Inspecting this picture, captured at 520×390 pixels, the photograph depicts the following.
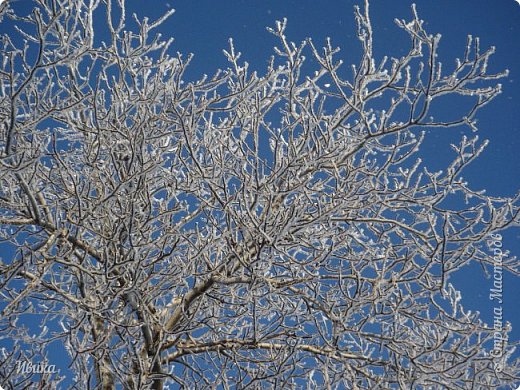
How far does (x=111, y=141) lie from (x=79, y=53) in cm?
141

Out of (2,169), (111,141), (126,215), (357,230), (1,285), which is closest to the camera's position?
(2,169)

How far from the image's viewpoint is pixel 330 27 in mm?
7199

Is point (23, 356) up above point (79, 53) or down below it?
below

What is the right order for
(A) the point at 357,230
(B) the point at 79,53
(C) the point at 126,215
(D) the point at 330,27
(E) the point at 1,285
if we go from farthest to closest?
1. (D) the point at 330,27
2. (A) the point at 357,230
3. (C) the point at 126,215
4. (E) the point at 1,285
5. (B) the point at 79,53

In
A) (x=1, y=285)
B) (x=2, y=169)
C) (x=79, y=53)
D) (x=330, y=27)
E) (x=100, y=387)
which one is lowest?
(x=100, y=387)

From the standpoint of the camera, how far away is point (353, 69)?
3281mm

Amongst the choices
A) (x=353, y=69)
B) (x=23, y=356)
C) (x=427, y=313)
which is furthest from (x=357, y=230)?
(x=23, y=356)

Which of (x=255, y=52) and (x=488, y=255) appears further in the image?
(x=255, y=52)

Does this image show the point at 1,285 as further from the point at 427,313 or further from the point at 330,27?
the point at 330,27

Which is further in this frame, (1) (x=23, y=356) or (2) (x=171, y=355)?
(1) (x=23, y=356)

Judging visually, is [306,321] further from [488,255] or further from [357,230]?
[488,255]

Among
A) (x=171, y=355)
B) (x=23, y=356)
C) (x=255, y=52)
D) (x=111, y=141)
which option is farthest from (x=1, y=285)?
(x=255, y=52)

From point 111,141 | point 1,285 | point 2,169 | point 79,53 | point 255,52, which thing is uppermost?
point 255,52

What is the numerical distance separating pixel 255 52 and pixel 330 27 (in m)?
1.26
